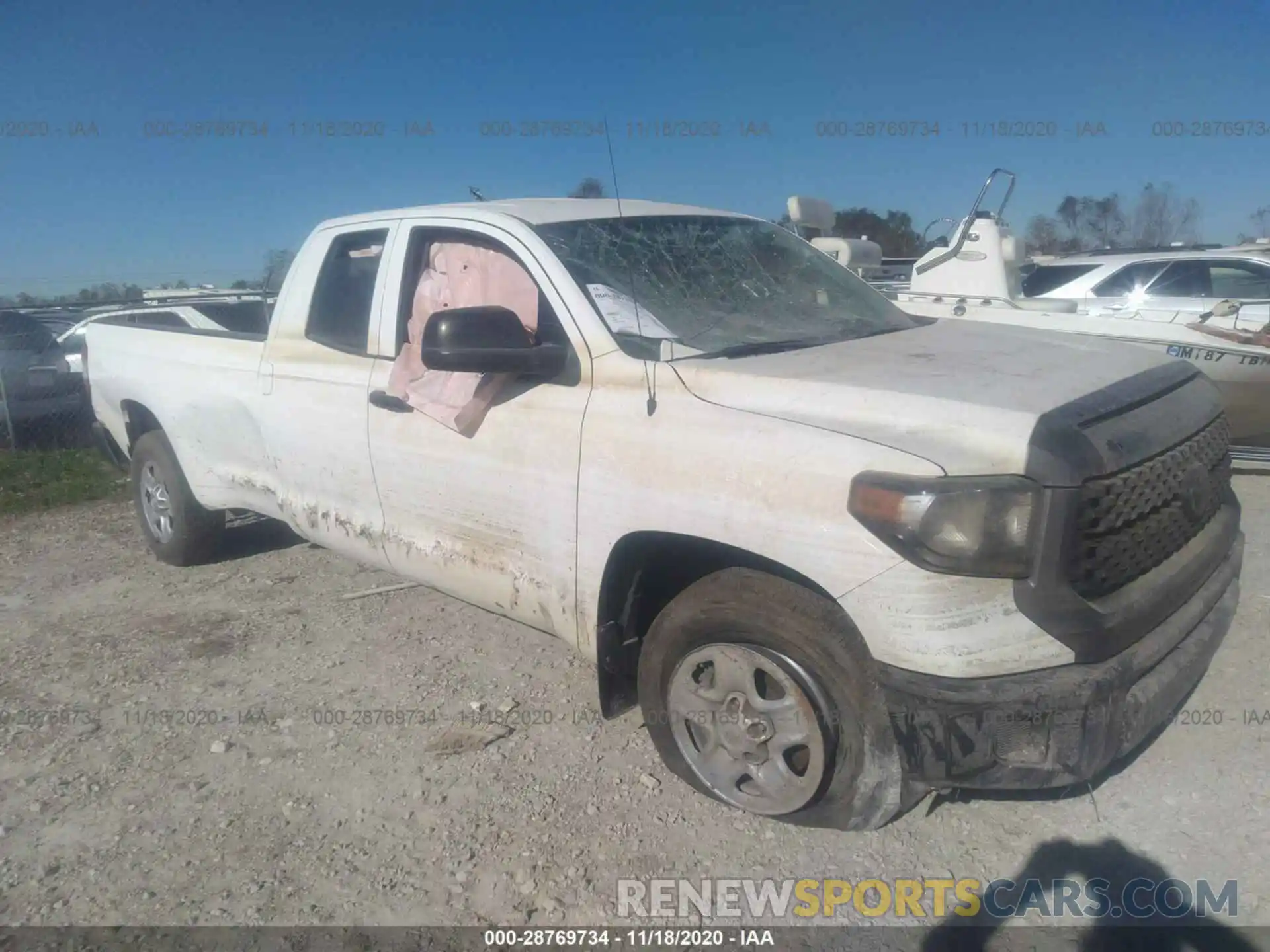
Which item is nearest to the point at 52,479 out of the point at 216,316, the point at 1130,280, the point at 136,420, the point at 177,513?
the point at 216,316

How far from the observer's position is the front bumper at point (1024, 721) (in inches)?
91.6

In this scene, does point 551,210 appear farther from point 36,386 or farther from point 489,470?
point 36,386

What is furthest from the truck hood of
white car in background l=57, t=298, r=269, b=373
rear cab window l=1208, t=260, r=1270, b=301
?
white car in background l=57, t=298, r=269, b=373

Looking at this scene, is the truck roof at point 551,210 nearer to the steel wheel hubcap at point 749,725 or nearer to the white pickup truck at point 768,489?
the white pickup truck at point 768,489

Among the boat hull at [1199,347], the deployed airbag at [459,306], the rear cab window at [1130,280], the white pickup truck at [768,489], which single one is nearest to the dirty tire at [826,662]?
the white pickup truck at [768,489]

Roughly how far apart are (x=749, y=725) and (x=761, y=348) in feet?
4.09

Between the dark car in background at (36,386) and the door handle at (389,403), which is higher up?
the door handle at (389,403)

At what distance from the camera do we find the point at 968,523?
2.31 meters

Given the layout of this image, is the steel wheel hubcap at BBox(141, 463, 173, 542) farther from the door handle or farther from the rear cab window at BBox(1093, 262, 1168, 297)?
the rear cab window at BBox(1093, 262, 1168, 297)

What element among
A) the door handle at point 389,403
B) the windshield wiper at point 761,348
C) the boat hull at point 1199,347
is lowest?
the boat hull at point 1199,347

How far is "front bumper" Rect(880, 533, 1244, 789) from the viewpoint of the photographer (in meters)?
2.33

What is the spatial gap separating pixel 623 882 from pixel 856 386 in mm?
1596

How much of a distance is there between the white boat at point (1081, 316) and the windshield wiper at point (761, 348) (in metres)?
2.91

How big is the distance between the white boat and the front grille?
3.28 meters
